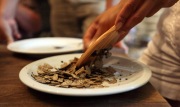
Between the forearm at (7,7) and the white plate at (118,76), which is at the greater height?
the forearm at (7,7)

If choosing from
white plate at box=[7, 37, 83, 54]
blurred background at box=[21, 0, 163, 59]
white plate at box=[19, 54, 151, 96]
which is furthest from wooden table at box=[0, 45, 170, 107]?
blurred background at box=[21, 0, 163, 59]

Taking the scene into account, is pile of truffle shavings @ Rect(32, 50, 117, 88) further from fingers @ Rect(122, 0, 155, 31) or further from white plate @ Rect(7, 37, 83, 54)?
white plate @ Rect(7, 37, 83, 54)

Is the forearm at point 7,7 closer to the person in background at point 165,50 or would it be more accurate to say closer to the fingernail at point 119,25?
the person in background at point 165,50

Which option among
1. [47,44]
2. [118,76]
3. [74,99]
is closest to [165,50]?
[118,76]

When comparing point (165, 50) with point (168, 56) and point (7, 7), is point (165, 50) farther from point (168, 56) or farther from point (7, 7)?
point (7, 7)

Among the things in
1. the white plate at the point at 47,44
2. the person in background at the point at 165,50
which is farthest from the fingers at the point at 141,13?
the white plate at the point at 47,44
